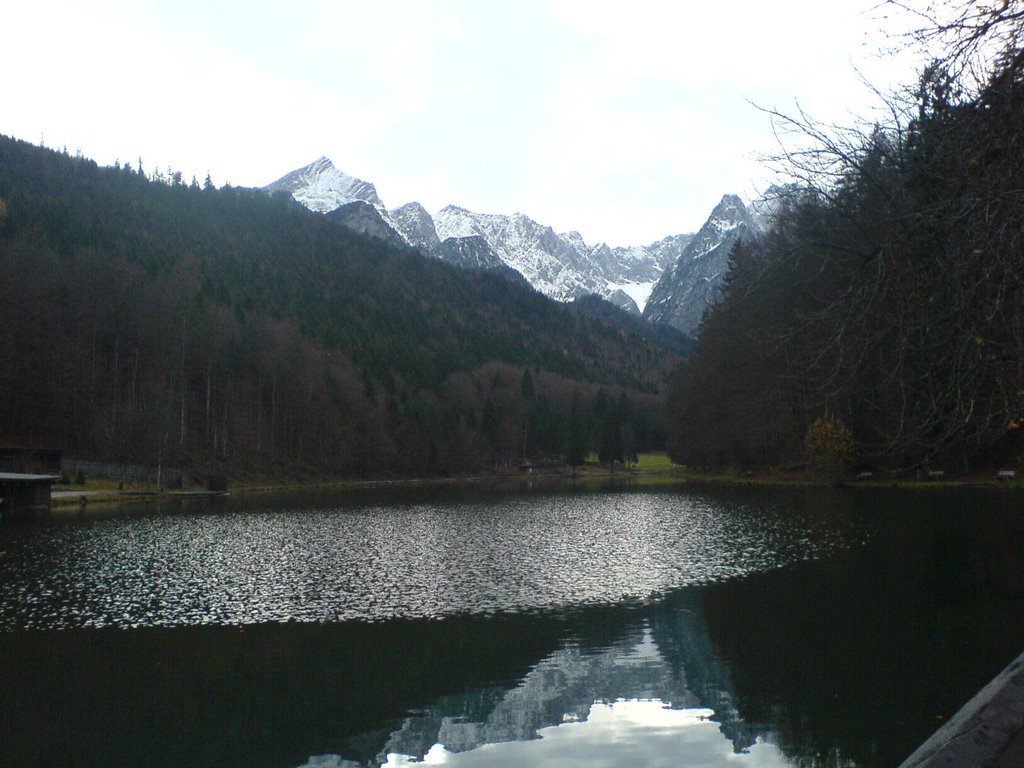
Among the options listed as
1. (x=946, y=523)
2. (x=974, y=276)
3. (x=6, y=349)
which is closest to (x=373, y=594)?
(x=974, y=276)

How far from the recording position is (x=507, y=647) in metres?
15.0

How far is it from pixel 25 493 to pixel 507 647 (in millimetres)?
41204

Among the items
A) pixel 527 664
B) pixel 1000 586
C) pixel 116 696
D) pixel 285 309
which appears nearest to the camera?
pixel 116 696

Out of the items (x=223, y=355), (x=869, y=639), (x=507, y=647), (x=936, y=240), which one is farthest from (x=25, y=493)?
(x=936, y=240)

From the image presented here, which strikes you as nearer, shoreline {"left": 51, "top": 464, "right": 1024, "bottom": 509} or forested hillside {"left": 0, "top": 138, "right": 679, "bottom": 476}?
shoreline {"left": 51, "top": 464, "right": 1024, "bottom": 509}

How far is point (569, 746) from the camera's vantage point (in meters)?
10.5

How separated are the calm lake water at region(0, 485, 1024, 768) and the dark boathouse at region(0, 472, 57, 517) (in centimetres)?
1894

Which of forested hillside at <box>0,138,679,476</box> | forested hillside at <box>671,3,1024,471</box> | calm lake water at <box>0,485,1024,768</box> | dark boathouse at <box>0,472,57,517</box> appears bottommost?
calm lake water at <box>0,485,1024,768</box>

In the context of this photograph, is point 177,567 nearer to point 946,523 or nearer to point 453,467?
point 946,523

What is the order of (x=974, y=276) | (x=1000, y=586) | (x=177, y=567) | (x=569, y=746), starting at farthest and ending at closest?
(x=177, y=567)
(x=1000, y=586)
(x=569, y=746)
(x=974, y=276)

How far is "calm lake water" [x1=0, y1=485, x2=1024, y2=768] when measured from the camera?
1056 centimetres

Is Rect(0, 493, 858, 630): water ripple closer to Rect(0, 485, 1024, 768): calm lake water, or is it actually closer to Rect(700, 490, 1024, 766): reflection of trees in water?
Rect(0, 485, 1024, 768): calm lake water

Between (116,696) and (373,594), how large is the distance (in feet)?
26.6

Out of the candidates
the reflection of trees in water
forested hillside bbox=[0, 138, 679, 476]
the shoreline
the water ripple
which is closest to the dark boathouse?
the shoreline
